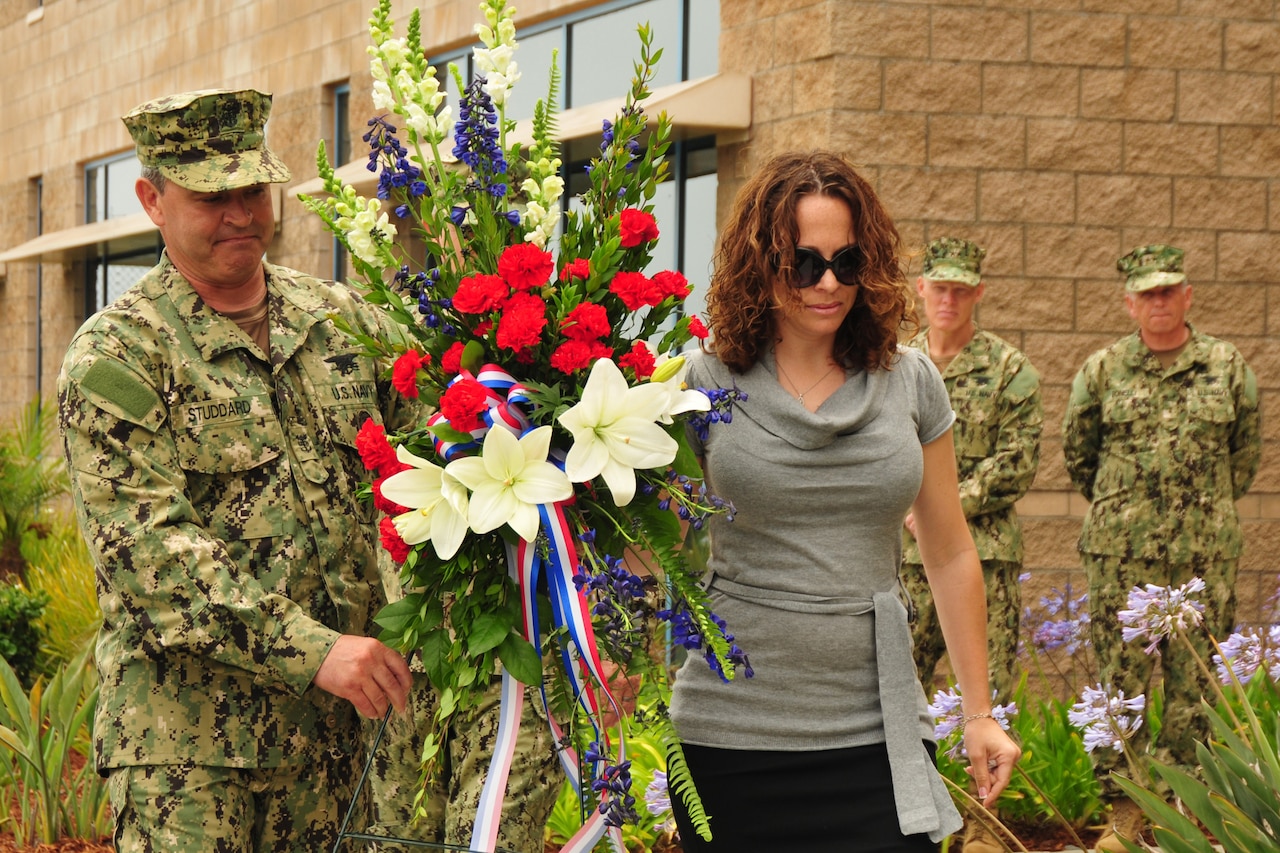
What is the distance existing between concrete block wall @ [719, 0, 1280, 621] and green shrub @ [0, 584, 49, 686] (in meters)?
4.74

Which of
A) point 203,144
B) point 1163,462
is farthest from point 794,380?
point 1163,462

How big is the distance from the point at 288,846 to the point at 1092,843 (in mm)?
3840

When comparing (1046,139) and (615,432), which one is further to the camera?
(1046,139)

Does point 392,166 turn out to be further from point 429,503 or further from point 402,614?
point 402,614

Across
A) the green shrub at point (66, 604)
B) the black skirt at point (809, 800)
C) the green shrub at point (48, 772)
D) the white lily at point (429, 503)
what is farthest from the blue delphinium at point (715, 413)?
the green shrub at point (66, 604)

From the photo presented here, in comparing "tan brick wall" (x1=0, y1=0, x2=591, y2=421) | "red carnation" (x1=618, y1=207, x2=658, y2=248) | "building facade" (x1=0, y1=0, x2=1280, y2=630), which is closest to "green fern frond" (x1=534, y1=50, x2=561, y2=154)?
"red carnation" (x1=618, y1=207, x2=658, y2=248)

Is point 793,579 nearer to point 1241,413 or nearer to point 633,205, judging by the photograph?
point 633,205

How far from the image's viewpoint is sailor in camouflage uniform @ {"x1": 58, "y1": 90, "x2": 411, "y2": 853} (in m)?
2.94

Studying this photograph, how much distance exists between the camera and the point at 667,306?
2617 mm

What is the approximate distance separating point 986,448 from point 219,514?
4.65m

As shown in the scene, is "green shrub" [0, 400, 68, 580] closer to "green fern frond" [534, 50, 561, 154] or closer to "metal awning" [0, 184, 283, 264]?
"metal awning" [0, 184, 283, 264]

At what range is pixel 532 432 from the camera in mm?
2432

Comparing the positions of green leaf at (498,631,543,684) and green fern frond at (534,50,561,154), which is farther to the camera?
green fern frond at (534,50,561,154)

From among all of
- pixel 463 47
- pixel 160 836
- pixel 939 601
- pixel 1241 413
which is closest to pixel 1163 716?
pixel 1241 413
